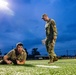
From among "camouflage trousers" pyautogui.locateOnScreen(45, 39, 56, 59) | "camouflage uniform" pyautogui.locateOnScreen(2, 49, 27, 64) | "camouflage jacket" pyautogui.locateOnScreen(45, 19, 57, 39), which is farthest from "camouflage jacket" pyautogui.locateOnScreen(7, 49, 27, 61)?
"camouflage jacket" pyautogui.locateOnScreen(45, 19, 57, 39)

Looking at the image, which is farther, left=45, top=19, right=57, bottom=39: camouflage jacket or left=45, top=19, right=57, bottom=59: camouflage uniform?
left=45, top=19, right=57, bottom=39: camouflage jacket

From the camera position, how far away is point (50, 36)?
19906 mm

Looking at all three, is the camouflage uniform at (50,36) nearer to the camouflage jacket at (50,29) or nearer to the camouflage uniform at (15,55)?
the camouflage jacket at (50,29)

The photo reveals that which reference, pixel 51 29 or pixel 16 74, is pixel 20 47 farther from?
pixel 16 74

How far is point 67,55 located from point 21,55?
1822 inches

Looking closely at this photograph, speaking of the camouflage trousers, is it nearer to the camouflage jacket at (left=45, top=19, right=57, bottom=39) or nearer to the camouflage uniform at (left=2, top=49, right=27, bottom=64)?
the camouflage jacket at (left=45, top=19, right=57, bottom=39)

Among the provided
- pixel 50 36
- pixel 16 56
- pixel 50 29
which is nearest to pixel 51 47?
pixel 50 36

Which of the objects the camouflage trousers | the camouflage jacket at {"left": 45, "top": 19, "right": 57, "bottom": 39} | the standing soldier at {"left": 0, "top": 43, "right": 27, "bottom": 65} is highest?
the camouflage jacket at {"left": 45, "top": 19, "right": 57, "bottom": 39}

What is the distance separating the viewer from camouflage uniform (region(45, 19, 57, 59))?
19.7 m

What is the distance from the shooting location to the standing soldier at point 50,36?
19688 mm

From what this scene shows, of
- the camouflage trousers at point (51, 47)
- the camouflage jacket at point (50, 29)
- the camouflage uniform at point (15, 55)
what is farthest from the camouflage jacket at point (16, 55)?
the camouflage jacket at point (50, 29)

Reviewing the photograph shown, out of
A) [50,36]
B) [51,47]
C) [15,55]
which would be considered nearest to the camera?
[15,55]

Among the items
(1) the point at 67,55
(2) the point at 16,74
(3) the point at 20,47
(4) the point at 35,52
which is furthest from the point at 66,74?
(4) the point at 35,52

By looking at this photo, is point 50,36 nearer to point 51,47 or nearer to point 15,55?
point 51,47
